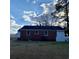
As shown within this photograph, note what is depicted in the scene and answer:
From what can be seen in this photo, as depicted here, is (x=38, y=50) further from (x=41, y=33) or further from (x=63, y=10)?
(x=63, y=10)

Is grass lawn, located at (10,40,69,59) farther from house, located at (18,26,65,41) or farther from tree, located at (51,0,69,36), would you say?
Result: tree, located at (51,0,69,36)

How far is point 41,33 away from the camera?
307 centimetres

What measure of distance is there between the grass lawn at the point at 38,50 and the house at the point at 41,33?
0.04 meters

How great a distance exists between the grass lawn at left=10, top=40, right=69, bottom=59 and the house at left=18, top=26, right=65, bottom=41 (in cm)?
4

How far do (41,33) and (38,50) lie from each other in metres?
0.16

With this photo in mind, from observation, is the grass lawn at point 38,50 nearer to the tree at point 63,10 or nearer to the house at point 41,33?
the house at point 41,33

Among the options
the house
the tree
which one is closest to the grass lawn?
the house

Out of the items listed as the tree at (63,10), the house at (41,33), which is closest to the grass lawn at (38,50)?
the house at (41,33)

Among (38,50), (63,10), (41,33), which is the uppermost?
(63,10)

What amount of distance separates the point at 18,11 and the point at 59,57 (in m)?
0.56

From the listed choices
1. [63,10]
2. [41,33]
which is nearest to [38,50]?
[41,33]
